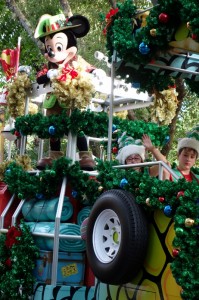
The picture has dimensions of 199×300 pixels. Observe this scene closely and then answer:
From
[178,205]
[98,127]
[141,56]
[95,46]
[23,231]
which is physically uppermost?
[95,46]

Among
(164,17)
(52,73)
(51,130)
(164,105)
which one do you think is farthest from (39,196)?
(164,17)

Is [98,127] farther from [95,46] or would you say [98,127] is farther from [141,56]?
[95,46]

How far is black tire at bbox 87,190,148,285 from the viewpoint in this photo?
5.75m

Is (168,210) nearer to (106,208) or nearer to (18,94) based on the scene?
(106,208)

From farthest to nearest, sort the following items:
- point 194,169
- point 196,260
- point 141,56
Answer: point 194,169 → point 141,56 → point 196,260

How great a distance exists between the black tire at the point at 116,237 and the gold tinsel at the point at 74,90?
222 cm

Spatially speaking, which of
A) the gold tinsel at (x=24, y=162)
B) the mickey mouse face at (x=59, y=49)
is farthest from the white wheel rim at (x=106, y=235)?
the mickey mouse face at (x=59, y=49)

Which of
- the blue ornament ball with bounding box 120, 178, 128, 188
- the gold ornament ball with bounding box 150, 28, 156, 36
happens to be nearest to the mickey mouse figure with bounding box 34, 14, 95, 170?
the blue ornament ball with bounding box 120, 178, 128, 188

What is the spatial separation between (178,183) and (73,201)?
2.83 m

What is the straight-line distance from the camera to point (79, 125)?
8125 millimetres

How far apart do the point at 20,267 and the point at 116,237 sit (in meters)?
2.18

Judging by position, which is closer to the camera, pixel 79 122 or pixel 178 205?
pixel 178 205

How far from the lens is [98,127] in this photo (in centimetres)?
825

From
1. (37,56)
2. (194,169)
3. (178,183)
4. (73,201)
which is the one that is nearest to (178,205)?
(178,183)
